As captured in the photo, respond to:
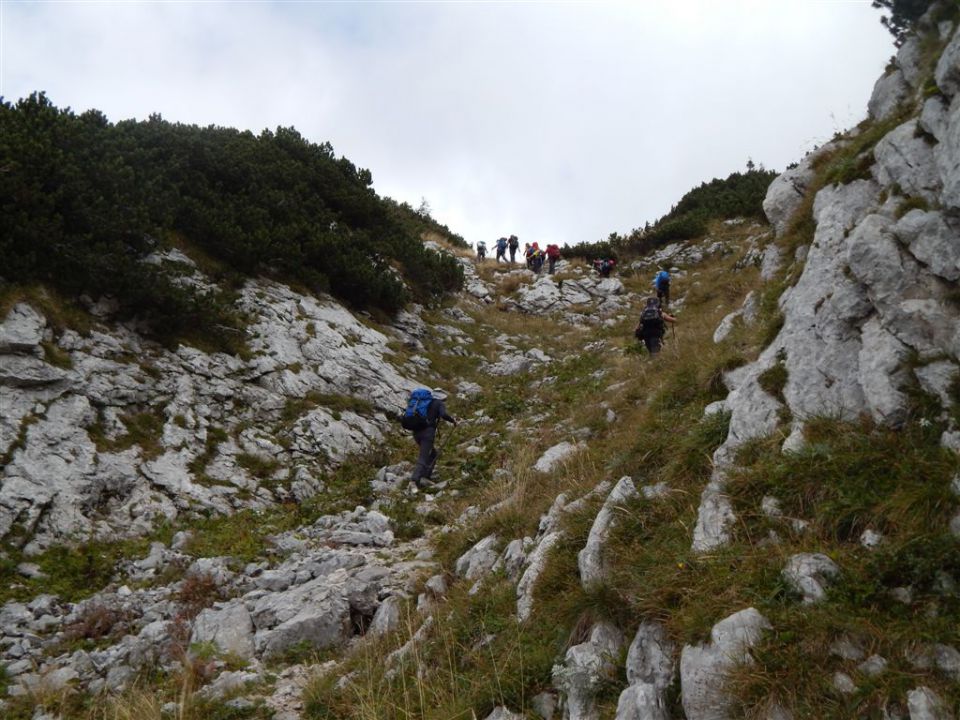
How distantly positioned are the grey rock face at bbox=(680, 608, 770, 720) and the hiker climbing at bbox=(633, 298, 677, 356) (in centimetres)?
1055

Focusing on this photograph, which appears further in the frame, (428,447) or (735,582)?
(428,447)

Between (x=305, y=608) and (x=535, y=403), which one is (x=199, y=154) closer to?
(x=535, y=403)

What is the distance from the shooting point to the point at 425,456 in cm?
1170

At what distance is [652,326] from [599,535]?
30.0ft

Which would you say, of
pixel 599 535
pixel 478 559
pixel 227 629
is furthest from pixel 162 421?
pixel 599 535

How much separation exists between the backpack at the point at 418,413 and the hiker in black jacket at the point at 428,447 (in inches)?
2.7

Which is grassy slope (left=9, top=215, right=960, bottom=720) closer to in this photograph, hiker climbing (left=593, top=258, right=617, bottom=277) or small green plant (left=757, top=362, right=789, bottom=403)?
small green plant (left=757, top=362, right=789, bottom=403)

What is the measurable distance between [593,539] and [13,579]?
754 centimetres

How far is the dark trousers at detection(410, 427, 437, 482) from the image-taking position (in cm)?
1161

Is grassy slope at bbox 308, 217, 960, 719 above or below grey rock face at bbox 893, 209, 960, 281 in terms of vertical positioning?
below

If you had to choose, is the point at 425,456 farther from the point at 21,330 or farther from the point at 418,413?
the point at 21,330

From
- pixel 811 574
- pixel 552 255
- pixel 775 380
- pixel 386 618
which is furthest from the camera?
pixel 552 255

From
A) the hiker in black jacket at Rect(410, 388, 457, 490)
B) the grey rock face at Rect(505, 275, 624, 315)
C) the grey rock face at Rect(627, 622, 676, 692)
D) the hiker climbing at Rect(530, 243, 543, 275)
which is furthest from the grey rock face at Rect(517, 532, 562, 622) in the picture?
the hiker climbing at Rect(530, 243, 543, 275)

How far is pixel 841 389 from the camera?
235 inches
